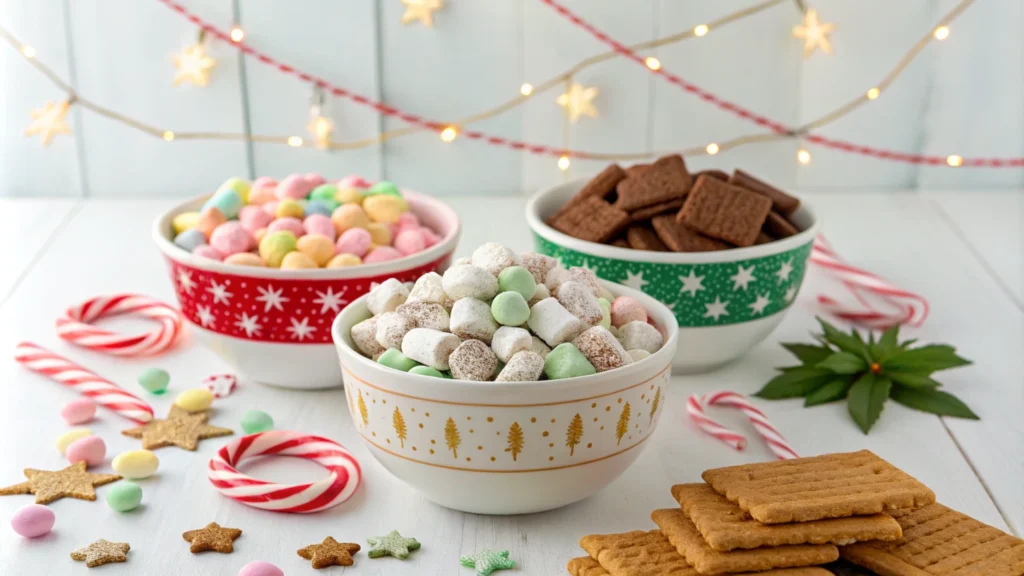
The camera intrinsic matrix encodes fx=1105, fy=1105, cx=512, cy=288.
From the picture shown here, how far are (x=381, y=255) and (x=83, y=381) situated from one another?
1.64 ft

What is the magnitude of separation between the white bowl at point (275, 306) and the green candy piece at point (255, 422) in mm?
108

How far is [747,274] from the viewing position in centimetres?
167

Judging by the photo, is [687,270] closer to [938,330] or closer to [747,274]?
[747,274]

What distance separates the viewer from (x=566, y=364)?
4.10ft

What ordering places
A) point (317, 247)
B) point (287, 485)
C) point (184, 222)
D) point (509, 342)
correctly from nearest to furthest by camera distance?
point (509, 342) → point (287, 485) → point (317, 247) → point (184, 222)

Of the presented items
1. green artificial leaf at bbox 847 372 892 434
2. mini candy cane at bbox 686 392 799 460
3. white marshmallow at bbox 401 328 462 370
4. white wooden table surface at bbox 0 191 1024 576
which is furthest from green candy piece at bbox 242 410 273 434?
green artificial leaf at bbox 847 372 892 434

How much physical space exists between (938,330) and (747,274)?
19.8 inches

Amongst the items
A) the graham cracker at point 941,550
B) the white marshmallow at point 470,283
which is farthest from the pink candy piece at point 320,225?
the graham cracker at point 941,550

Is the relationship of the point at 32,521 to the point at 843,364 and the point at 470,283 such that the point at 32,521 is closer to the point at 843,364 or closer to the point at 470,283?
the point at 470,283

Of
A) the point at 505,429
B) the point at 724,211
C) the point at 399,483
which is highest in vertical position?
the point at 724,211

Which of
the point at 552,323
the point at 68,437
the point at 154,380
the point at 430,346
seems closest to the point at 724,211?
the point at 552,323

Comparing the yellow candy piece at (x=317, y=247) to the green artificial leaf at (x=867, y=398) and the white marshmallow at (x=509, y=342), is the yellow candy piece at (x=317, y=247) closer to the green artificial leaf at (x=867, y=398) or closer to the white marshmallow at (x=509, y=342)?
the white marshmallow at (x=509, y=342)

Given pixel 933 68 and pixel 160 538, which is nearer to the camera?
pixel 160 538

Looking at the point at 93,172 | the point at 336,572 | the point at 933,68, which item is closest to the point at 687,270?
the point at 336,572
